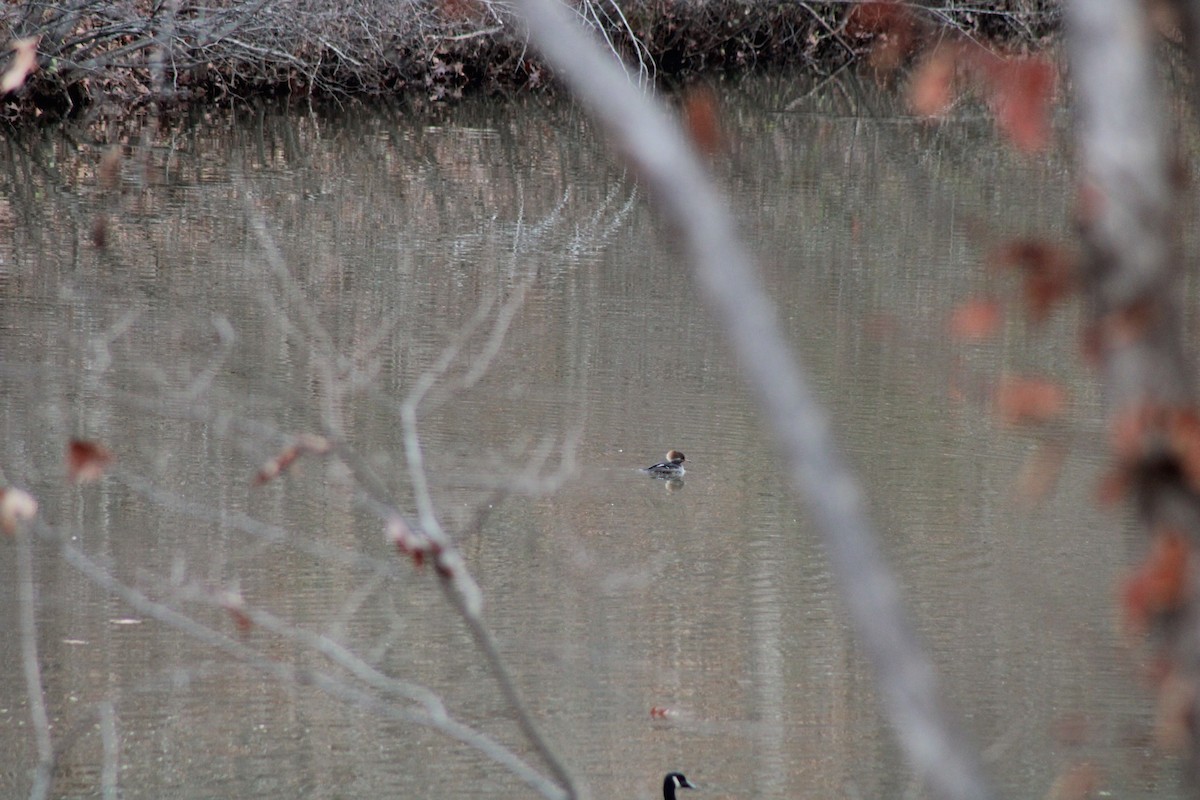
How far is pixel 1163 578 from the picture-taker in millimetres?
1361

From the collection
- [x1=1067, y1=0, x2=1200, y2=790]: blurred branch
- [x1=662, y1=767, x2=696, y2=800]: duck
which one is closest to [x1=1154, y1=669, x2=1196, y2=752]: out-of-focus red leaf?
[x1=1067, y1=0, x2=1200, y2=790]: blurred branch

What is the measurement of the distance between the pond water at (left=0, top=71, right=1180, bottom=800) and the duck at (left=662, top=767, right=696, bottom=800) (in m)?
0.25

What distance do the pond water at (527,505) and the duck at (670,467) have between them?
83 mm

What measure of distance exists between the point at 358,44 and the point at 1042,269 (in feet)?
74.0

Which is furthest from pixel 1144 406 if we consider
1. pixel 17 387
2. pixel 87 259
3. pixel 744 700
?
pixel 87 259

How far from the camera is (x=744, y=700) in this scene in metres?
6.59

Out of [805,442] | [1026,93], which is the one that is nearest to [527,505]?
[1026,93]

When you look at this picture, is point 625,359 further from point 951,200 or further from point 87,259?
point 951,200

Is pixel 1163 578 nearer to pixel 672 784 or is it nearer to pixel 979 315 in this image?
pixel 979 315

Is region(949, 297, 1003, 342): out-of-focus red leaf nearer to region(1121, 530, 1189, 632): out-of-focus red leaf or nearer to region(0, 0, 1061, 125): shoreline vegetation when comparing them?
region(1121, 530, 1189, 632): out-of-focus red leaf

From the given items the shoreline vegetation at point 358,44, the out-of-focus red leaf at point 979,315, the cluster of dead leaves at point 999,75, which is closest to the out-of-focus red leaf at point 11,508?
the cluster of dead leaves at point 999,75

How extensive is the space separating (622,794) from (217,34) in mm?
15270

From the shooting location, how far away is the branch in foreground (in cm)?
139

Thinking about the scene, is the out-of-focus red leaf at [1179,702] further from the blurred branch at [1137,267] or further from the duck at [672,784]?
the duck at [672,784]
